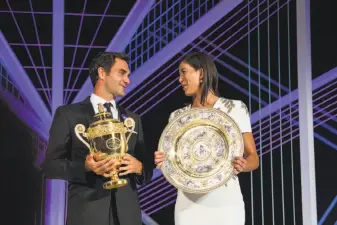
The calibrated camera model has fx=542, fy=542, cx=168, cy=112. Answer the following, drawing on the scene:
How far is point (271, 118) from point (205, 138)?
1.03 m

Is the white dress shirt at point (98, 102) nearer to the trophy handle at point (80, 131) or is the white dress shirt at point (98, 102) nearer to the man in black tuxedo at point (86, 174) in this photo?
the man in black tuxedo at point (86, 174)

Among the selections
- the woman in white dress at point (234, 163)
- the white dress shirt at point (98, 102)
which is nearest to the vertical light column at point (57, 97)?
the white dress shirt at point (98, 102)

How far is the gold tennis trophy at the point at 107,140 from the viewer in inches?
79.5

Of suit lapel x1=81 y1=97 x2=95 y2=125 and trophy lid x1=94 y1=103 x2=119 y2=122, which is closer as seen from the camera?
trophy lid x1=94 y1=103 x2=119 y2=122

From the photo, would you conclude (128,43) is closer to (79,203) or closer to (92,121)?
(92,121)

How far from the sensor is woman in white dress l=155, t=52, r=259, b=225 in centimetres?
218

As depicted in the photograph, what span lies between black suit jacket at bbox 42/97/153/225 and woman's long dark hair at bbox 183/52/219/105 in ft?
1.58

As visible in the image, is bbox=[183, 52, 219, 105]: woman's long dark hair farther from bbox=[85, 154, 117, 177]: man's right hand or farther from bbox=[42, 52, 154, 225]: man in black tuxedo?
bbox=[85, 154, 117, 177]: man's right hand

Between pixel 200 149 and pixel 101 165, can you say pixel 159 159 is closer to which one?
pixel 200 149

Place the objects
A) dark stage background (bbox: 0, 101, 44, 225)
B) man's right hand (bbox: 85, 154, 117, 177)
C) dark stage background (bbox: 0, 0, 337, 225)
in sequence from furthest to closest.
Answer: dark stage background (bbox: 0, 0, 337, 225) → dark stage background (bbox: 0, 101, 44, 225) → man's right hand (bbox: 85, 154, 117, 177)

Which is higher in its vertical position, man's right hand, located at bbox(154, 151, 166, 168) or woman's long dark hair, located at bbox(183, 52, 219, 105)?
woman's long dark hair, located at bbox(183, 52, 219, 105)

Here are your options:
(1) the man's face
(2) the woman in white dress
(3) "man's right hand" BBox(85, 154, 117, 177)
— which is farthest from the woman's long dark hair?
(3) "man's right hand" BBox(85, 154, 117, 177)

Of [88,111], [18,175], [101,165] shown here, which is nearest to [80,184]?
[101,165]

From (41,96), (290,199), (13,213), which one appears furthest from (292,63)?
(13,213)
